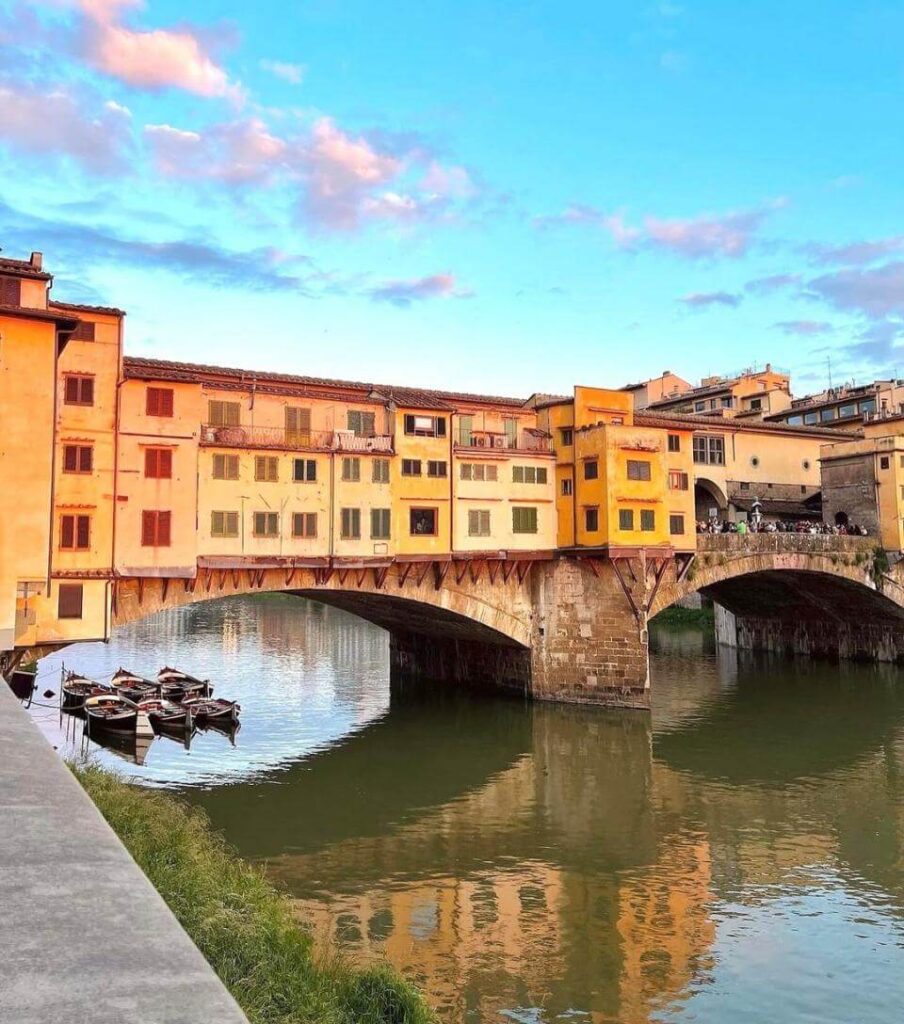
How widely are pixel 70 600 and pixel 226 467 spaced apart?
746 cm

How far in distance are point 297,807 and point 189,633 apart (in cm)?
4996

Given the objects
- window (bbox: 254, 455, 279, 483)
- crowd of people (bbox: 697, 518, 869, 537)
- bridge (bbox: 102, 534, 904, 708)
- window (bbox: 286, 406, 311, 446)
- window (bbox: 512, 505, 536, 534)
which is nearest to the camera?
window (bbox: 254, 455, 279, 483)

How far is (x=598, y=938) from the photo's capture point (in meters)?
16.5

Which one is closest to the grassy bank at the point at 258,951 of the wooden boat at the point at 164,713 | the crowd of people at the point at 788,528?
the wooden boat at the point at 164,713

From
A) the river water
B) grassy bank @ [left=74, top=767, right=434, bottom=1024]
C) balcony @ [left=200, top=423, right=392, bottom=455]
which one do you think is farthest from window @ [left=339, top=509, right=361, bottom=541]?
grassy bank @ [left=74, top=767, right=434, bottom=1024]

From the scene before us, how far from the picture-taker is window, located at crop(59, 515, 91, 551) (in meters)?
28.7

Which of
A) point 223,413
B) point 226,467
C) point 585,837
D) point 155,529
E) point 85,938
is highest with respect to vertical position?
point 223,413

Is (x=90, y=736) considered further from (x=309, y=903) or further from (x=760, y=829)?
(x=760, y=829)

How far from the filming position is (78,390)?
29.2 metres

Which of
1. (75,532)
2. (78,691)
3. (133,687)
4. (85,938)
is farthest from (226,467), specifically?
(85,938)

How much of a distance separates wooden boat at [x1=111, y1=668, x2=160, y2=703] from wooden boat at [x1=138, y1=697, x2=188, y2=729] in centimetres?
223

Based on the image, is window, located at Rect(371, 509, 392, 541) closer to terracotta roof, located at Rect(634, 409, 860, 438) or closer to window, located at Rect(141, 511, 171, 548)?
window, located at Rect(141, 511, 171, 548)

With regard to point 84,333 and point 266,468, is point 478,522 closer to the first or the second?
point 266,468

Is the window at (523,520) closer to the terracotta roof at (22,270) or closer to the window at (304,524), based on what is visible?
the window at (304,524)
